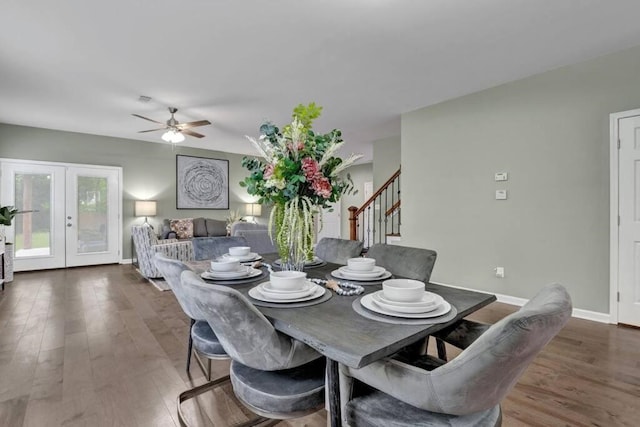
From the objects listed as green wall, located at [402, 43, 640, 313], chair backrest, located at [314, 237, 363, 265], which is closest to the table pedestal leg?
chair backrest, located at [314, 237, 363, 265]

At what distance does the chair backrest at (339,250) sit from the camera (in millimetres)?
2361

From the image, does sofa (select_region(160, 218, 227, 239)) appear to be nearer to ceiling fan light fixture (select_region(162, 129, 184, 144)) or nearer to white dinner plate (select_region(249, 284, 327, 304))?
ceiling fan light fixture (select_region(162, 129, 184, 144))

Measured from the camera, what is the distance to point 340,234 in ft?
29.4

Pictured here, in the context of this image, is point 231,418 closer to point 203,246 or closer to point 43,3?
point 203,246

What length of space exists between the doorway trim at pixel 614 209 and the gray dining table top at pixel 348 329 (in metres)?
2.54

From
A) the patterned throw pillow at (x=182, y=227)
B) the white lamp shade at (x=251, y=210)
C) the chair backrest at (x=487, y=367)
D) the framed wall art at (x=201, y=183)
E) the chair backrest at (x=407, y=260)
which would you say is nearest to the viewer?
the chair backrest at (x=487, y=367)

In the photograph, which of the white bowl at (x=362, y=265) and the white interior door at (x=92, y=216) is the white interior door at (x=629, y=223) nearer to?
the white bowl at (x=362, y=265)

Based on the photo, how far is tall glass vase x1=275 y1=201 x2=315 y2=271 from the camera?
58.2 inches

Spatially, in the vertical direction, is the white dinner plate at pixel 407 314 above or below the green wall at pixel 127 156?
below

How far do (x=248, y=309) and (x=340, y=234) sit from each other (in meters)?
8.02

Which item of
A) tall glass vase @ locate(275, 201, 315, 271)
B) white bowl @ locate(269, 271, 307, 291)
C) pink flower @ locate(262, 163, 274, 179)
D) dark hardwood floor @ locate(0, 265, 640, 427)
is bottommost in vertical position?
dark hardwood floor @ locate(0, 265, 640, 427)

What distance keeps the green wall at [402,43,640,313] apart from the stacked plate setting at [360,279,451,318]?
2.85 metres

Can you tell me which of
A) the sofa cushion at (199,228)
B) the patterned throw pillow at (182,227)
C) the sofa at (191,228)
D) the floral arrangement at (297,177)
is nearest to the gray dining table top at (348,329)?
the floral arrangement at (297,177)

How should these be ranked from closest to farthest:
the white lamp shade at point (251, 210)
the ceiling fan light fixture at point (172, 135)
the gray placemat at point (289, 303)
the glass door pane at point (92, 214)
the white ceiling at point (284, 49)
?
1. the gray placemat at point (289, 303)
2. the white ceiling at point (284, 49)
3. the ceiling fan light fixture at point (172, 135)
4. the glass door pane at point (92, 214)
5. the white lamp shade at point (251, 210)
